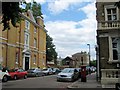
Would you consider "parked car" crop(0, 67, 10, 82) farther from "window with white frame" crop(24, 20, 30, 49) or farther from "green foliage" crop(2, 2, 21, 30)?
"window with white frame" crop(24, 20, 30, 49)

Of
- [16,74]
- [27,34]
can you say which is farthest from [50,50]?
[16,74]

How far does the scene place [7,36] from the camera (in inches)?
1607

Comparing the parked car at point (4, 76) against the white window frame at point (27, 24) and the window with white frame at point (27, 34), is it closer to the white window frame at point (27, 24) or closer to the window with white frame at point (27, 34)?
the window with white frame at point (27, 34)

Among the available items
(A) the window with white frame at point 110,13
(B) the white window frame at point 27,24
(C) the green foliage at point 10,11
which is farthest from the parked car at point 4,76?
(B) the white window frame at point 27,24

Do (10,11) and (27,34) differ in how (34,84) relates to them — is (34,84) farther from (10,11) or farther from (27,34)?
(27,34)

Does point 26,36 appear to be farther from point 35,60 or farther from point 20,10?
point 20,10

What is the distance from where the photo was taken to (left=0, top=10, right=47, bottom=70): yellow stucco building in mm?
40616

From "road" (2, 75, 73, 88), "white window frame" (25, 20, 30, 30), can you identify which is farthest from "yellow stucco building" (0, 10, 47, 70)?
"road" (2, 75, 73, 88)

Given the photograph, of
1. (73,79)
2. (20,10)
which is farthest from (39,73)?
(20,10)

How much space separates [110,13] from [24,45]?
25.9 meters

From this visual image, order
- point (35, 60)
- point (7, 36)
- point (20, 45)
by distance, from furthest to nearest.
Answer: point (35, 60), point (20, 45), point (7, 36)

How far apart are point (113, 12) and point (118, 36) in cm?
277

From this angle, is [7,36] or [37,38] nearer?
[7,36]

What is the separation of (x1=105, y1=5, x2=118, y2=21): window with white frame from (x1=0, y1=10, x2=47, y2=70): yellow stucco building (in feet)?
41.7
